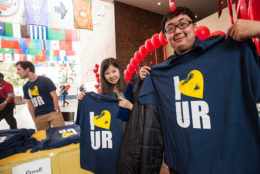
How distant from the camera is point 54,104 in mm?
2453

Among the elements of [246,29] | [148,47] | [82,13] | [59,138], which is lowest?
[59,138]

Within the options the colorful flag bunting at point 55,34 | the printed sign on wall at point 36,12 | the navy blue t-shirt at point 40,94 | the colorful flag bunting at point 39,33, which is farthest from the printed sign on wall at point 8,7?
the navy blue t-shirt at point 40,94

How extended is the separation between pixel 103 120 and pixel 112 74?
50cm

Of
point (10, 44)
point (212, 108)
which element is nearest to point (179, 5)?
point (212, 108)

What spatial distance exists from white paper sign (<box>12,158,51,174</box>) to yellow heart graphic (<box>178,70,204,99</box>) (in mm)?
1273

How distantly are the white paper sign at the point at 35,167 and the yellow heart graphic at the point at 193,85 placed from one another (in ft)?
4.18

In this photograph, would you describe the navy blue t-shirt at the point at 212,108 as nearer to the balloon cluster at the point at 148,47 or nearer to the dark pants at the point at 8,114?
the balloon cluster at the point at 148,47

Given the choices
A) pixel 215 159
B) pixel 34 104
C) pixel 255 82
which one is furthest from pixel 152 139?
pixel 34 104

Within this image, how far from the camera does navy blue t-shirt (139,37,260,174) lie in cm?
75

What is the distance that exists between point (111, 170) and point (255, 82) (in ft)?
4.09

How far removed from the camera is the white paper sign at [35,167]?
114 centimetres

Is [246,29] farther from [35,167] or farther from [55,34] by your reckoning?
[55,34]

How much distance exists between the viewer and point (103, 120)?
1370mm

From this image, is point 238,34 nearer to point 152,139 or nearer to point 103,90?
point 152,139
